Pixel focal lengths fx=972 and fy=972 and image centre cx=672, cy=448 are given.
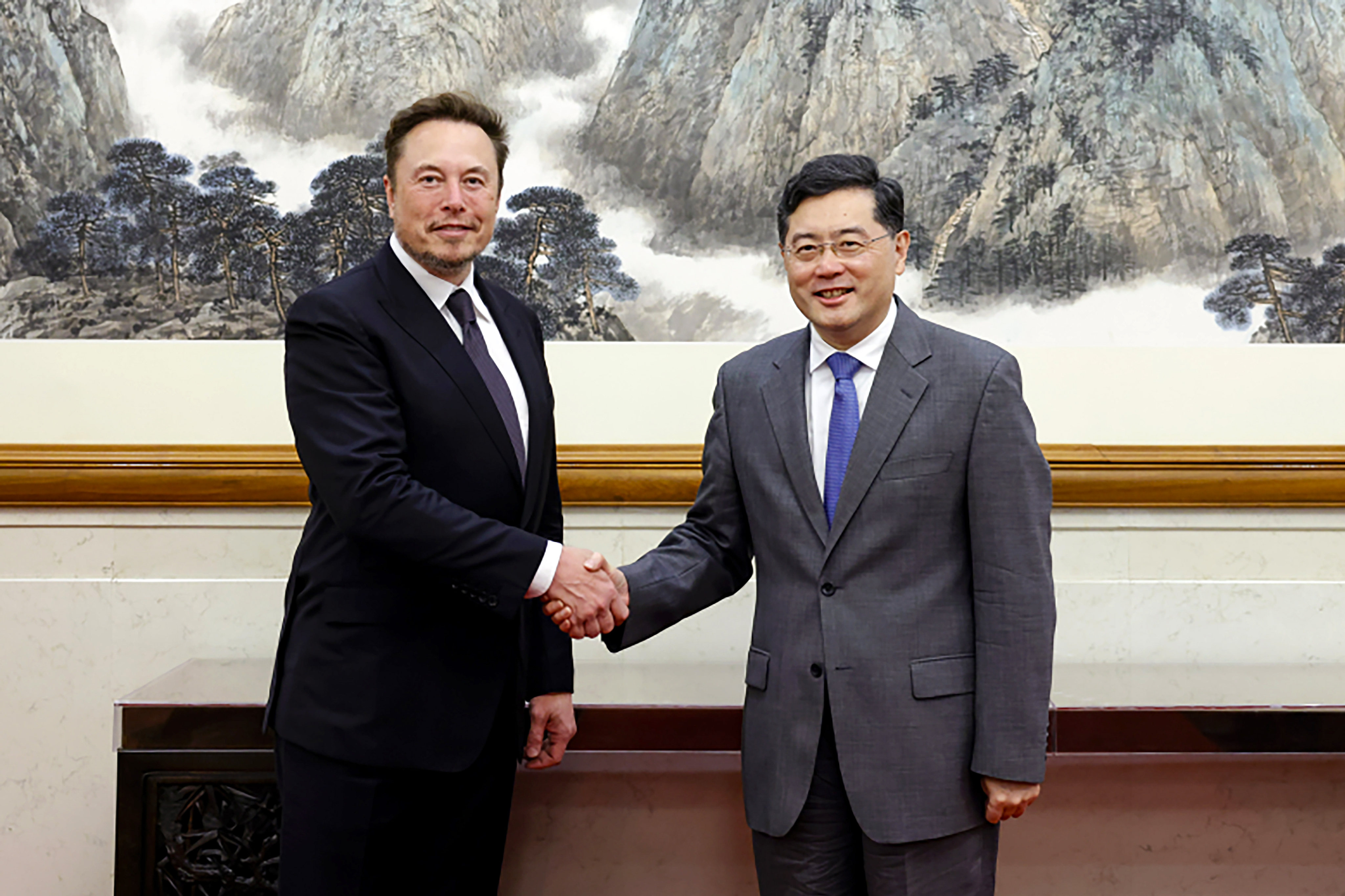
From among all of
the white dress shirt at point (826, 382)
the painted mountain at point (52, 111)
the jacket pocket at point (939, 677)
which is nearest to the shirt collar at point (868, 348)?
the white dress shirt at point (826, 382)

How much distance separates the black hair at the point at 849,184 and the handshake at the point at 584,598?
0.73m

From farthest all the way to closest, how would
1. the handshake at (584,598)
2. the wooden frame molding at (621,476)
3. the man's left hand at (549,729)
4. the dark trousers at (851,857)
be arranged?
the wooden frame molding at (621,476) < the man's left hand at (549,729) < the handshake at (584,598) < the dark trousers at (851,857)

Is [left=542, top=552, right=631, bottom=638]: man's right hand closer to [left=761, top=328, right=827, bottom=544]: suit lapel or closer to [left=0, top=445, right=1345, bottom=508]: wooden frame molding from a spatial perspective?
[left=761, top=328, right=827, bottom=544]: suit lapel

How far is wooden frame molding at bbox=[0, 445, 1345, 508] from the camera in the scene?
2514 millimetres

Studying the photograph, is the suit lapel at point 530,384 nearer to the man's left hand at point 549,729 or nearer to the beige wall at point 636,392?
the man's left hand at point 549,729

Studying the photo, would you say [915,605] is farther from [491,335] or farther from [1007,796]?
[491,335]

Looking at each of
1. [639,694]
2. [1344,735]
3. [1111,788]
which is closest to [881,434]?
[639,694]

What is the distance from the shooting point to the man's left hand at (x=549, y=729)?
6.43 feet

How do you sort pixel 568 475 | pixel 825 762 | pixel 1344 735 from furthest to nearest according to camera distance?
pixel 568 475 < pixel 1344 735 < pixel 825 762

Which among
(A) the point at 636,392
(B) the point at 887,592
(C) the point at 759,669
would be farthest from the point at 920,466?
(A) the point at 636,392

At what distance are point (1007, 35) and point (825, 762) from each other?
77.4 inches

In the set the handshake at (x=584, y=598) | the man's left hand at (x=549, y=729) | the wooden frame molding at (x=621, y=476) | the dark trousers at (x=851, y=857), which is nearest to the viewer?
the dark trousers at (x=851, y=857)

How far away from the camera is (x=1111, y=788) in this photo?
2.64 m

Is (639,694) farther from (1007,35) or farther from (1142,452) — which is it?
(1007,35)
